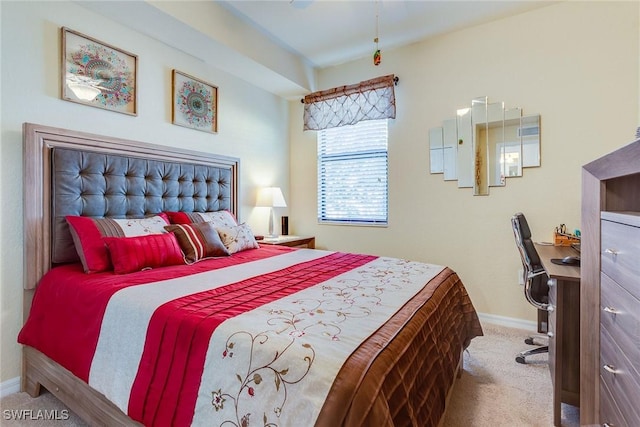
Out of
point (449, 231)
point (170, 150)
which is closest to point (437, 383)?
point (449, 231)

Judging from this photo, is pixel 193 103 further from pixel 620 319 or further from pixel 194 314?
pixel 620 319

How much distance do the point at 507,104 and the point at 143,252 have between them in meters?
3.15

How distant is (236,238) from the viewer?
8.27ft

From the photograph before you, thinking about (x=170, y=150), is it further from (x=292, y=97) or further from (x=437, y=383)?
(x=437, y=383)

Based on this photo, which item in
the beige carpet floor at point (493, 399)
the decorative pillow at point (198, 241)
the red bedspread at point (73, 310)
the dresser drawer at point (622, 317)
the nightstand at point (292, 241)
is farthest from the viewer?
the nightstand at point (292, 241)

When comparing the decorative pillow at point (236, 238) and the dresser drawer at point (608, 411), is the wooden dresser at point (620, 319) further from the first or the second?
the decorative pillow at point (236, 238)

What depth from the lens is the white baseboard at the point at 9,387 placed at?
1786 mm

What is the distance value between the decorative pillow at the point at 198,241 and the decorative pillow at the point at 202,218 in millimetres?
220

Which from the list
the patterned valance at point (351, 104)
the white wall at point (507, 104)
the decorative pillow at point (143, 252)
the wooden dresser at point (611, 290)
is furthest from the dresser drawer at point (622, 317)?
the patterned valance at point (351, 104)

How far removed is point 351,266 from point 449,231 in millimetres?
1514

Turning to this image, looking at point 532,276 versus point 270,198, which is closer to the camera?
point 532,276

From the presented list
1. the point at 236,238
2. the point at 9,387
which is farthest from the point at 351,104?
the point at 9,387

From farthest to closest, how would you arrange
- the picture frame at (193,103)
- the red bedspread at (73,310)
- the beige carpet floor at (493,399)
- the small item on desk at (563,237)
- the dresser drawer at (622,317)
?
the picture frame at (193,103) → the small item on desk at (563,237) → the beige carpet floor at (493,399) → the red bedspread at (73,310) → the dresser drawer at (622,317)

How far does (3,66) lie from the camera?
69.5 inches
